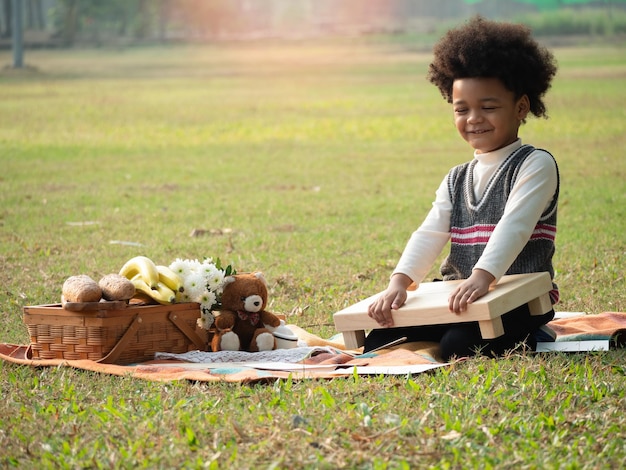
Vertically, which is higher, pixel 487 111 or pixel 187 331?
pixel 487 111

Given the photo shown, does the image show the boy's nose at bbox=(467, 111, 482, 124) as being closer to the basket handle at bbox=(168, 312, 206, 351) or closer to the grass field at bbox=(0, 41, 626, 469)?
the grass field at bbox=(0, 41, 626, 469)

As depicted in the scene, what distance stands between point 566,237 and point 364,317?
430 centimetres

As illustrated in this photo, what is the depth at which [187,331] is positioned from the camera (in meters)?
4.76

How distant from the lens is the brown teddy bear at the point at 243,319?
188 inches

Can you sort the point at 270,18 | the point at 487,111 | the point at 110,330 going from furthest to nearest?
1. the point at 270,18
2. the point at 487,111
3. the point at 110,330

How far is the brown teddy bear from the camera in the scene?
4.79m

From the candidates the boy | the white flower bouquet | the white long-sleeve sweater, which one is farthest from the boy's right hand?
the white flower bouquet

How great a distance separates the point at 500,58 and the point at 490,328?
120 cm

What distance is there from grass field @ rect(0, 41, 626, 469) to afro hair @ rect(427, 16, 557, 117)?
1231 millimetres

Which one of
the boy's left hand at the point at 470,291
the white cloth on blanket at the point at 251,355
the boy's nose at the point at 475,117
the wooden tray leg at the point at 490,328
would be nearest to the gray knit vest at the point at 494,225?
the boy's nose at the point at 475,117

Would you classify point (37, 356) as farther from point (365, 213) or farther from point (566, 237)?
point (365, 213)

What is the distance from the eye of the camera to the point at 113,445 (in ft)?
11.0

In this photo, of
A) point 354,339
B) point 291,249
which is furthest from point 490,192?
point 291,249

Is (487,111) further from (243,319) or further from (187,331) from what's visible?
(187,331)
